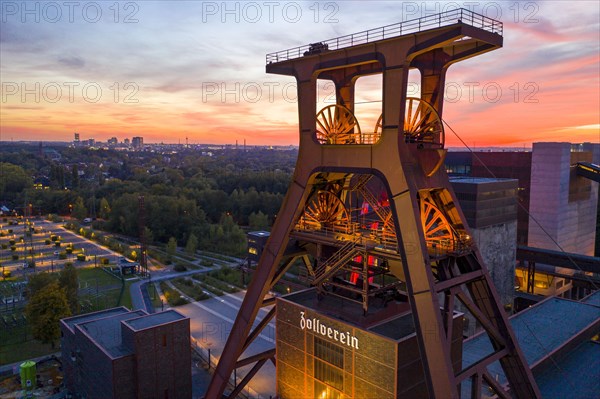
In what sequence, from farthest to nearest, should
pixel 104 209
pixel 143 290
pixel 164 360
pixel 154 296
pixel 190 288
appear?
pixel 104 209 < pixel 190 288 < pixel 143 290 < pixel 154 296 < pixel 164 360

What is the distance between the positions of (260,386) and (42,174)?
5947 inches

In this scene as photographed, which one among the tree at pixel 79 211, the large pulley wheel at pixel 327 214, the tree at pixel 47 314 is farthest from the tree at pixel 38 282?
the tree at pixel 79 211

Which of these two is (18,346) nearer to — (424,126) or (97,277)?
(97,277)

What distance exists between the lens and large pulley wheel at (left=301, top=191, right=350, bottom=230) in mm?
18797

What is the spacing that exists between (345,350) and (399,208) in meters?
5.78

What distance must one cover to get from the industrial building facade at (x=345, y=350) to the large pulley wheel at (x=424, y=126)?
249 inches

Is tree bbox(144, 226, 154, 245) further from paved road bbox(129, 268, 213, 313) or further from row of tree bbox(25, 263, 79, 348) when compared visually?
row of tree bbox(25, 263, 79, 348)

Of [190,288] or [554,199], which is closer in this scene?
[190,288]

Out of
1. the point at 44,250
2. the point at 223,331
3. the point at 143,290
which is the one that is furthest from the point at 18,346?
the point at 44,250

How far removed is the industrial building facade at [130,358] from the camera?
22.9 metres

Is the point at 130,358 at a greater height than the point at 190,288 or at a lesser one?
greater

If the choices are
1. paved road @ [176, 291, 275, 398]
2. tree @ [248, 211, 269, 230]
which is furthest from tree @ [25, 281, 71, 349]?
tree @ [248, 211, 269, 230]

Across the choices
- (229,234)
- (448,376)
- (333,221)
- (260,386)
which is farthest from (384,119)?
(229,234)

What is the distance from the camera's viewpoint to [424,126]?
15.3 metres
